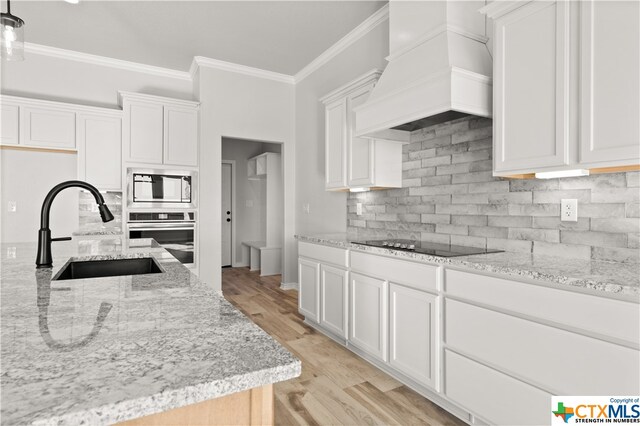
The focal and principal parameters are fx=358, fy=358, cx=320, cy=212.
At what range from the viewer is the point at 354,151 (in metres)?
3.28

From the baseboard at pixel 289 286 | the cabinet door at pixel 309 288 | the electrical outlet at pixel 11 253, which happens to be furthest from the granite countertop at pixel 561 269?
the baseboard at pixel 289 286

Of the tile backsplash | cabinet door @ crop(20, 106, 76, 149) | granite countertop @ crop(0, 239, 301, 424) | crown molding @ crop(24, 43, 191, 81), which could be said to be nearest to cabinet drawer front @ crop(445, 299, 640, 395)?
granite countertop @ crop(0, 239, 301, 424)

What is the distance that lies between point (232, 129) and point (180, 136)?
0.69 m

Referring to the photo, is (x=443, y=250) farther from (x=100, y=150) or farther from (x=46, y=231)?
(x=100, y=150)

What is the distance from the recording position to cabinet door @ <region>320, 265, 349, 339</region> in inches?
114

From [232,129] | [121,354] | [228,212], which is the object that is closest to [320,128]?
[232,129]

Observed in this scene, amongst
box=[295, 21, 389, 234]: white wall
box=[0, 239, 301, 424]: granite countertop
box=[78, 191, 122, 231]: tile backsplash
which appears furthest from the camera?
box=[78, 191, 122, 231]: tile backsplash

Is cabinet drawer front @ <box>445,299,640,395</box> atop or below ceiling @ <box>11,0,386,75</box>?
below

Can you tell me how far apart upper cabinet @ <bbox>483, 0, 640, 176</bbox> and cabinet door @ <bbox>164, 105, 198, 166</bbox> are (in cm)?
354

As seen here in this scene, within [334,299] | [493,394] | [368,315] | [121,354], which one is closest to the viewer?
[121,354]

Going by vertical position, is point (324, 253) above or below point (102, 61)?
below

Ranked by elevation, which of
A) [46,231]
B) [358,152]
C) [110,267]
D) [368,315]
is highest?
[358,152]

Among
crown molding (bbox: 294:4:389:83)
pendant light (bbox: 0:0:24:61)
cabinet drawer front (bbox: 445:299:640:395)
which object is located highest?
crown molding (bbox: 294:4:389:83)

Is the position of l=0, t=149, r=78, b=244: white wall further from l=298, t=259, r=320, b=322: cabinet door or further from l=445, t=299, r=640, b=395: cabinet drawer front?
l=445, t=299, r=640, b=395: cabinet drawer front
